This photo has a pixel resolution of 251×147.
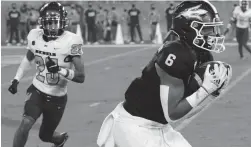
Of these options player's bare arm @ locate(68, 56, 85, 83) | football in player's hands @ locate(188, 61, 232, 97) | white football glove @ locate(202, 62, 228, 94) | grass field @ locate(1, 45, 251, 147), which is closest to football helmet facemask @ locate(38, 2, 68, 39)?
player's bare arm @ locate(68, 56, 85, 83)

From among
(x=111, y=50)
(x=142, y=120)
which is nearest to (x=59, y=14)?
(x=142, y=120)

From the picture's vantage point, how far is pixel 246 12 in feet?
69.1

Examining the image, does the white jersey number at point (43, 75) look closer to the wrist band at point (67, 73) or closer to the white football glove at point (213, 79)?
the wrist band at point (67, 73)

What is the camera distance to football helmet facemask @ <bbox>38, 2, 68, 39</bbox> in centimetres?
753

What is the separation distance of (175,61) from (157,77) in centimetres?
21

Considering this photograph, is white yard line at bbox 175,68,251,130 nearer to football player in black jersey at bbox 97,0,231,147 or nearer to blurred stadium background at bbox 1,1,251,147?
blurred stadium background at bbox 1,1,251,147

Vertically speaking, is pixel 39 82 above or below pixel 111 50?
above

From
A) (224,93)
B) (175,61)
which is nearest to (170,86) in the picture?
(175,61)

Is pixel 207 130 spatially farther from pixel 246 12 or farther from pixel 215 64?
pixel 246 12

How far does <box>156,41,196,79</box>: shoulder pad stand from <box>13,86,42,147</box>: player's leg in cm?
282

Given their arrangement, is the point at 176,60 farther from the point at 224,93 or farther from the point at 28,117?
the point at 224,93

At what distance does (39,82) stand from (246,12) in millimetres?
14218

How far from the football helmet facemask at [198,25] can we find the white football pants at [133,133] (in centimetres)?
57

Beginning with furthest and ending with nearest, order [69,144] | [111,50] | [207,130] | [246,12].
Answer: [111,50] < [246,12] < [207,130] < [69,144]
